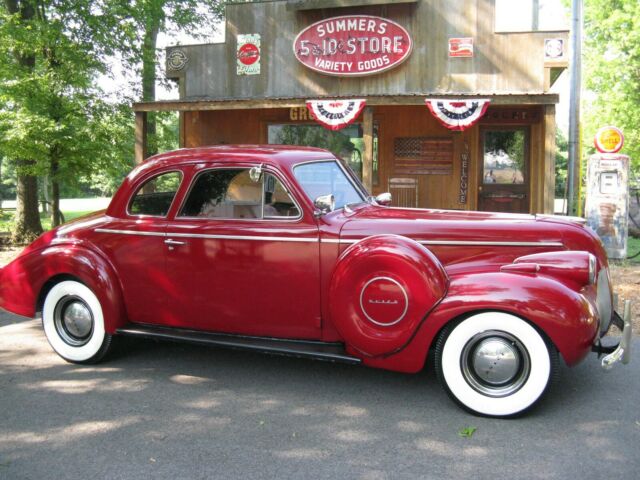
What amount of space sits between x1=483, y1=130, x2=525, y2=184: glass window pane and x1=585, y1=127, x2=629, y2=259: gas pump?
88.1 inches

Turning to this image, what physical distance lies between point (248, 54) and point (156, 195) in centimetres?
816

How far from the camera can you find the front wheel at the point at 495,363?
3781mm

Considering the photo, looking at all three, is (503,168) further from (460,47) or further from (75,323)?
(75,323)

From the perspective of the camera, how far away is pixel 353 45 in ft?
38.7

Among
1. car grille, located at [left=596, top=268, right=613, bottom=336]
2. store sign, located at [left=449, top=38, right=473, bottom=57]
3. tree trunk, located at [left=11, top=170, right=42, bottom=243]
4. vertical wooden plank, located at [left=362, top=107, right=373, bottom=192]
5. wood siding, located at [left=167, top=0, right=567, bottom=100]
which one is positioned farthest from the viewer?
tree trunk, located at [left=11, top=170, right=42, bottom=243]

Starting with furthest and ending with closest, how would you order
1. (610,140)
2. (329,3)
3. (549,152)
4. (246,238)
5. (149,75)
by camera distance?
(149,75) → (329,3) → (610,140) → (549,152) → (246,238)

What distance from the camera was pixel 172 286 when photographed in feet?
15.7

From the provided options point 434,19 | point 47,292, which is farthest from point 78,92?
point 47,292

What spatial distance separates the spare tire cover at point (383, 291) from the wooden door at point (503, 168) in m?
9.09

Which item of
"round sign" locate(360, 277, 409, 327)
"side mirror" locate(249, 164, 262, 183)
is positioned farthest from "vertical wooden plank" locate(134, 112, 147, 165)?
"round sign" locate(360, 277, 409, 327)

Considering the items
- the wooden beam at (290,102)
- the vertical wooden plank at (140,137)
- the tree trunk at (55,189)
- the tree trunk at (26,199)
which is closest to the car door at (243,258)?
the wooden beam at (290,102)

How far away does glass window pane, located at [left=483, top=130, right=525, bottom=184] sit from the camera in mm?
12594

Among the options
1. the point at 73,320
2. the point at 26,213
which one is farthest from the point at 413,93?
the point at 26,213

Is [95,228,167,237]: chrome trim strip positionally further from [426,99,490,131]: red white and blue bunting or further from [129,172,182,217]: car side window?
[426,99,490,131]: red white and blue bunting
